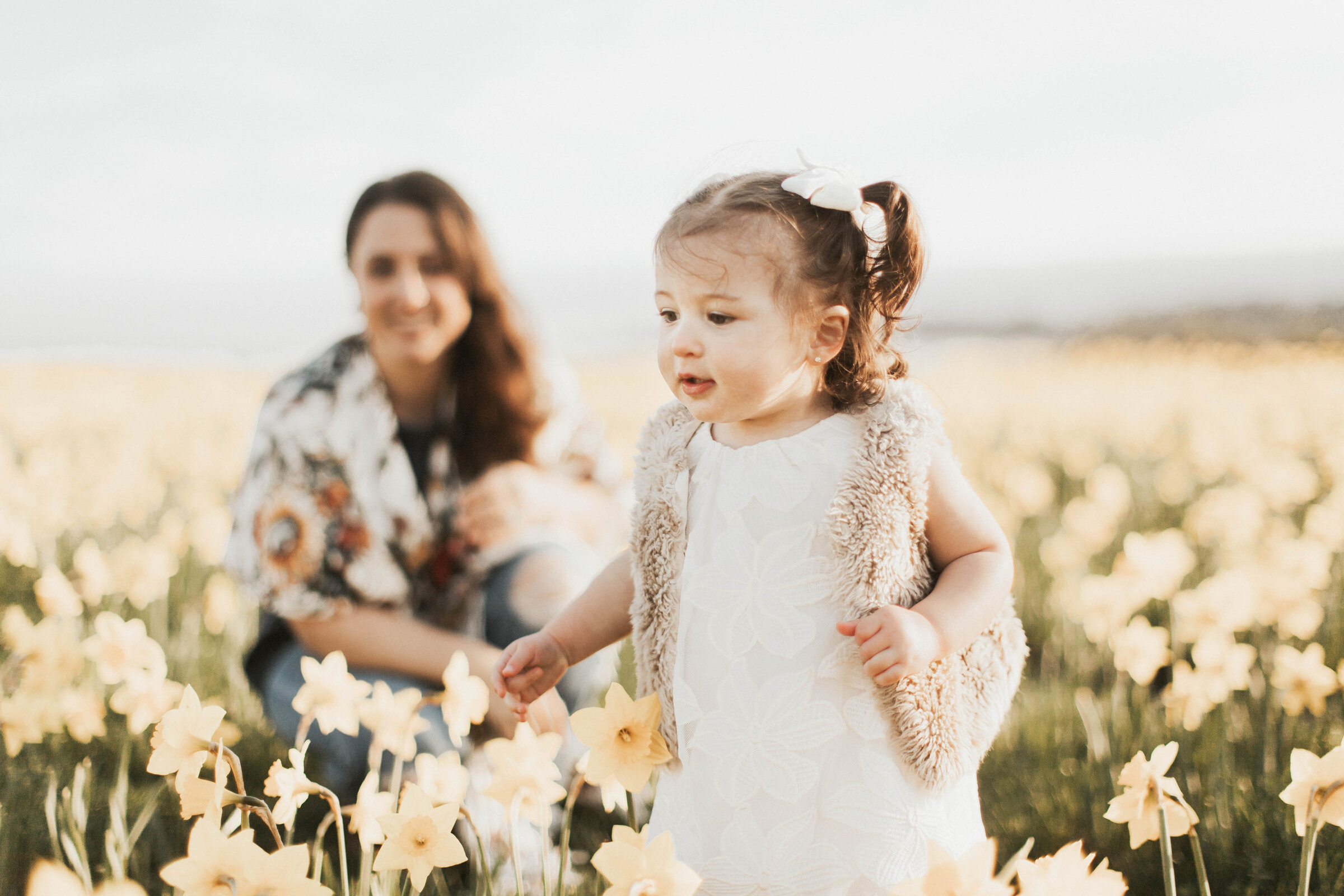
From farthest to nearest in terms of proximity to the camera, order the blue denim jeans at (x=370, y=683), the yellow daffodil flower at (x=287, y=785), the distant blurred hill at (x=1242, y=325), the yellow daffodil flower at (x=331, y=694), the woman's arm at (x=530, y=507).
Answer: the distant blurred hill at (x=1242, y=325), the woman's arm at (x=530, y=507), the blue denim jeans at (x=370, y=683), the yellow daffodil flower at (x=331, y=694), the yellow daffodil flower at (x=287, y=785)

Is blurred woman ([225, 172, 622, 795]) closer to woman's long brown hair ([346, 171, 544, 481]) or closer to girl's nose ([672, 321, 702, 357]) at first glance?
woman's long brown hair ([346, 171, 544, 481])

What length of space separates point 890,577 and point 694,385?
385 millimetres

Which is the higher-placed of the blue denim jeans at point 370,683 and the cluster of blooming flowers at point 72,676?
the cluster of blooming flowers at point 72,676

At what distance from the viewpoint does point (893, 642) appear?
4.01ft

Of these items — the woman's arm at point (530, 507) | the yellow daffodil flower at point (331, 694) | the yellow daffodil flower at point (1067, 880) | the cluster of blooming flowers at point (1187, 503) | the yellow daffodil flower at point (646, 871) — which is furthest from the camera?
the woman's arm at point (530, 507)

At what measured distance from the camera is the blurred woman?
242 cm

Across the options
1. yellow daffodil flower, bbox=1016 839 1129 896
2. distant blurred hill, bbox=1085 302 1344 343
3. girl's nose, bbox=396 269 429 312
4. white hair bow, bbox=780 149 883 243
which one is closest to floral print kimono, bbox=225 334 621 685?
girl's nose, bbox=396 269 429 312

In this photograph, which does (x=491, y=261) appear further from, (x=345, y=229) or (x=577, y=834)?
Result: (x=577, y=834)

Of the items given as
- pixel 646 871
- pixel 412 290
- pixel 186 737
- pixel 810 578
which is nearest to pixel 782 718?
pixel 810 578

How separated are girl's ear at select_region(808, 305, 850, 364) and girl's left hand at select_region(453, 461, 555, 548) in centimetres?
149

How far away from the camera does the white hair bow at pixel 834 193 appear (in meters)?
1.34

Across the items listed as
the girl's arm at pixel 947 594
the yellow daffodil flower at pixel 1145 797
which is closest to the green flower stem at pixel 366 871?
the girl's arm at pixel 947 594

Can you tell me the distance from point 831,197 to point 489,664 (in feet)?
4.62

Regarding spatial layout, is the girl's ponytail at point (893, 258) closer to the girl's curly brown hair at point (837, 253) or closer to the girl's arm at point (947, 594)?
the girl's curly brown hair at point (837, 253)
